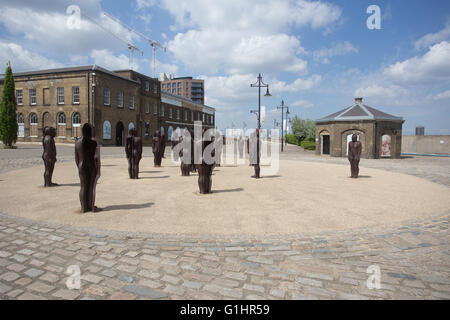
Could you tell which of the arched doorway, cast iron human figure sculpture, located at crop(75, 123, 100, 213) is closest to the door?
the arched doorway

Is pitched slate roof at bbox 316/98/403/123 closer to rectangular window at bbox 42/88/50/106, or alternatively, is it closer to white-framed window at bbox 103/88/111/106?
white-framed window at bbox 103/88/111/106

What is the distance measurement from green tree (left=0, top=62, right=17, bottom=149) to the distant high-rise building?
9447cm

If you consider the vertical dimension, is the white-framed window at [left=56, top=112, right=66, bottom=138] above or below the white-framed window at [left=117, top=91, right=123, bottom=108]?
below

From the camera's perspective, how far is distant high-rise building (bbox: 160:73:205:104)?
119 meters

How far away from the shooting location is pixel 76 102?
108 ft

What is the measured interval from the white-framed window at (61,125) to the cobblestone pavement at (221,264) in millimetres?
33454

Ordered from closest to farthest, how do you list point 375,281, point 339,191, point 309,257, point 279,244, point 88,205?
point 375,281 < point 309,257 < point 279,244 < point 88,205 < point 339,191

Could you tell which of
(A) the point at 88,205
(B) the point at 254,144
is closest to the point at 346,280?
(A) the point at 88,205

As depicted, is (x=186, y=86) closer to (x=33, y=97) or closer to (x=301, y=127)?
(x=301, y=127)

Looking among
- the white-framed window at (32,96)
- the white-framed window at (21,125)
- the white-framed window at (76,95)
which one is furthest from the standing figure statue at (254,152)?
the white-framed window at (21,125)

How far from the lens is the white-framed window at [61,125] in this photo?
33.8m
